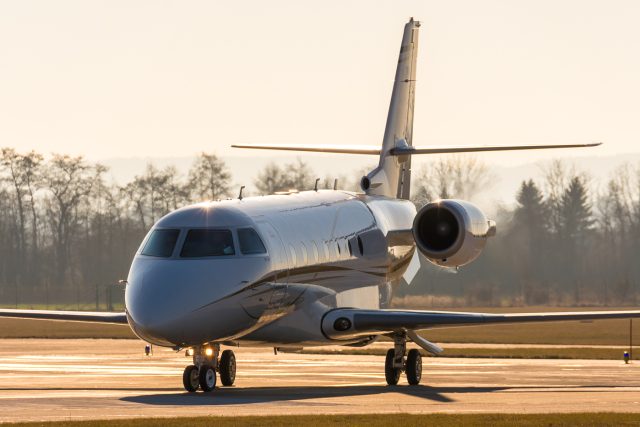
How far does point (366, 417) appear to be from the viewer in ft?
73.4

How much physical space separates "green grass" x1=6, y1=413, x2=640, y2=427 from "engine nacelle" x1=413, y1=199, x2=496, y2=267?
37.0ft

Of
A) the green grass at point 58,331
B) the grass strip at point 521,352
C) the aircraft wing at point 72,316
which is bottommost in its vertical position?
the grass strip at point 521,352

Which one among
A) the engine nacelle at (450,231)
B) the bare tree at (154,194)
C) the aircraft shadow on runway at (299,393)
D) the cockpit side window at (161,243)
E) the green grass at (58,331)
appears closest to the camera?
the aircraft shadow on runway at (299,393)

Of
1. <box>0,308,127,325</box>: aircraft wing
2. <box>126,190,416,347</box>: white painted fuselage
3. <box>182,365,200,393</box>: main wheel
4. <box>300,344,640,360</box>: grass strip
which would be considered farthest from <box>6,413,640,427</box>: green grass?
<box>300,344,640,360</box>: grass strip

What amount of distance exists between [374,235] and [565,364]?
26.6ft

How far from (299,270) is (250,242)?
2.27 meters

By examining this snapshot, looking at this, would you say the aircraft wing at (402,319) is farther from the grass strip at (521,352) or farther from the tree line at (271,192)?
the tree line at (271,192)

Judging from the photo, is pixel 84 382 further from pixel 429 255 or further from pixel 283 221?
pixel 429 255

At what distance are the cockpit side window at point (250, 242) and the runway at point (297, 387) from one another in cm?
265

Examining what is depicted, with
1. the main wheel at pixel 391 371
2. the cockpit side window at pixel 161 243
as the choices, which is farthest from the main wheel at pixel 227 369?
the cockpit side window at pixel 161 243

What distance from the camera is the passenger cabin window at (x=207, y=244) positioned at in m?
27.2

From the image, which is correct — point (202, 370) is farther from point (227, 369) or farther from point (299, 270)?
point (299, 270)

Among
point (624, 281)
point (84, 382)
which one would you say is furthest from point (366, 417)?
point (624, 281)

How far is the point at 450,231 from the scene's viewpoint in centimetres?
3400
